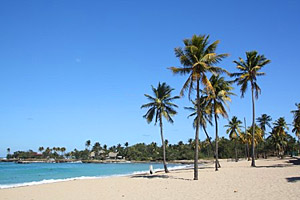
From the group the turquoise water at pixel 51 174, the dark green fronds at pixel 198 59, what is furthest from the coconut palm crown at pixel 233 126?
the dark green fronds at pixel 198 59

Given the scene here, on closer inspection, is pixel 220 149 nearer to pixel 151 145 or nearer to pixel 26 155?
pixel 151 145

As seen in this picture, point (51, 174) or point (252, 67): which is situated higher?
point (252, 67)

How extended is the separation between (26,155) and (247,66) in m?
161

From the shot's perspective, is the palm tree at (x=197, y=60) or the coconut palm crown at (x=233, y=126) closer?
the palm tree at (x=197, y=60)

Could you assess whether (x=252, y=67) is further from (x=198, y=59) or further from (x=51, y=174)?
(x=51, y=174)

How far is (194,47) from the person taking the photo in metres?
16.4

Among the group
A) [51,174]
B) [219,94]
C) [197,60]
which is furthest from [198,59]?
[51,174]

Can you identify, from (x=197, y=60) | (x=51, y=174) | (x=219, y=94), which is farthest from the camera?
(x=51, y=174)

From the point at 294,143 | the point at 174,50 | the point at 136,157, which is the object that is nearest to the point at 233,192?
the point at 174,50

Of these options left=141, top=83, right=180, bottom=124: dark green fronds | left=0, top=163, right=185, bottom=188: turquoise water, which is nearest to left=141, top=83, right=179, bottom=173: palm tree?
left=141, top=83, right=180, bottom=124: dark green fronds

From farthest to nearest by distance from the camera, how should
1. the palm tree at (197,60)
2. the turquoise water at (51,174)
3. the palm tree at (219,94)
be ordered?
the turquoise water at (51,174) → the palm tree at (219,94) → the palm tree at (197,60)

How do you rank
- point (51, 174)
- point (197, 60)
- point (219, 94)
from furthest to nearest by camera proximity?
point (51, 174) → point (219, 94) → point (197, 60)

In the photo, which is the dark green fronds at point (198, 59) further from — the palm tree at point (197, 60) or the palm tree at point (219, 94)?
the palm tree at point (219, 94)

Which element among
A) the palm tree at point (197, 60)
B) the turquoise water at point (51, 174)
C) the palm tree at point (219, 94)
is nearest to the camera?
the palm tree at point (197, 60)
